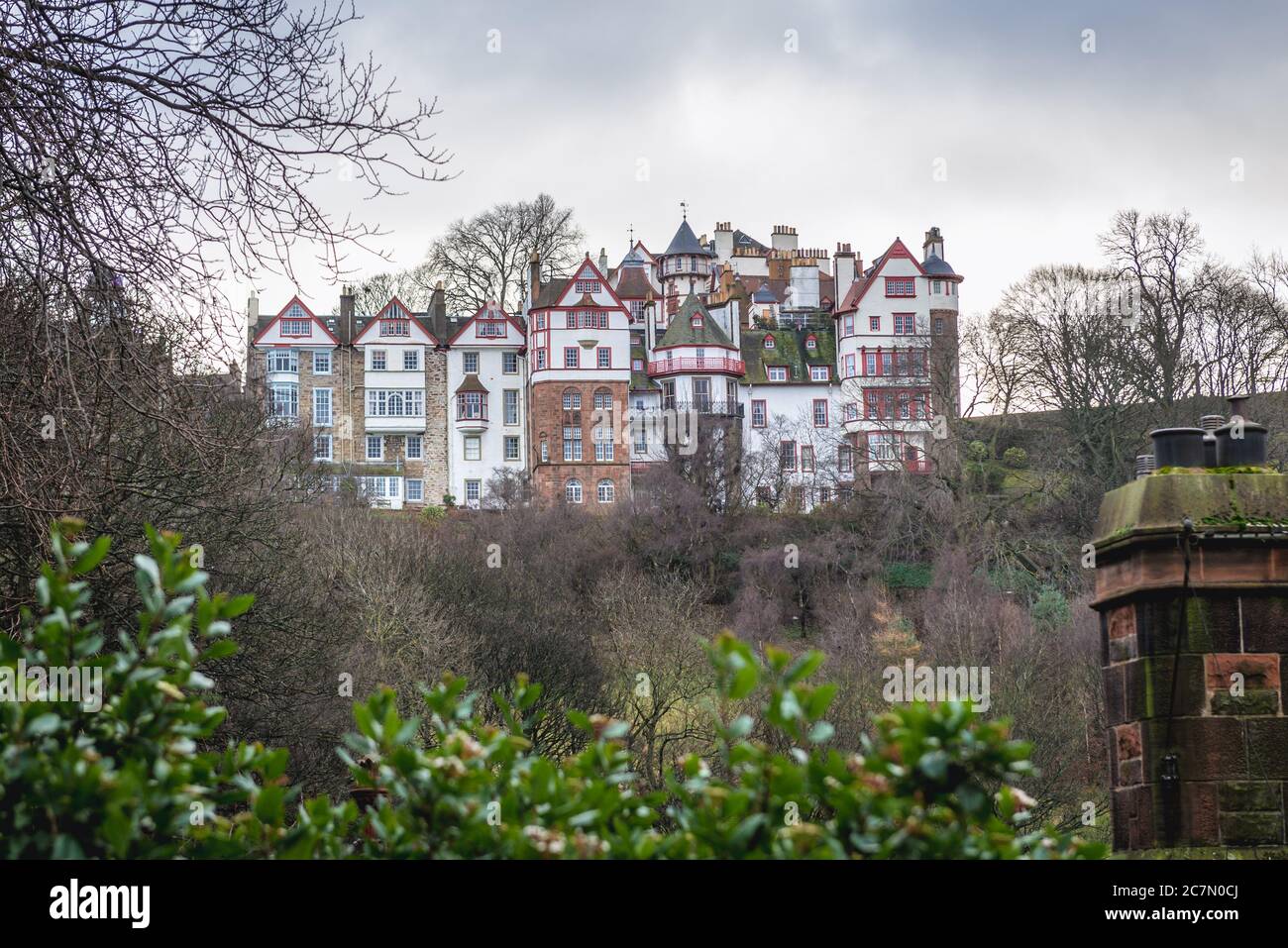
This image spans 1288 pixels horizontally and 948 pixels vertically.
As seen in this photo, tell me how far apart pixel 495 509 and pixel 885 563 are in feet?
53.6

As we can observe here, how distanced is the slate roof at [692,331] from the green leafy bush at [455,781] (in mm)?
76224

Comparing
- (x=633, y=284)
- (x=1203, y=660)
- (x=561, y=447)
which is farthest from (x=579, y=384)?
(x=1203, y=660)

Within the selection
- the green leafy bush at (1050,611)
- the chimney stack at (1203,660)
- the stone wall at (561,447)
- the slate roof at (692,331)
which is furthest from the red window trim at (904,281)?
the chimney stack at (1203,660)

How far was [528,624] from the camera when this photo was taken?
132 ft

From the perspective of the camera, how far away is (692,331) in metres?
80.2

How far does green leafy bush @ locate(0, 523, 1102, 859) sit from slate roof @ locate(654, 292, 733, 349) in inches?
3001

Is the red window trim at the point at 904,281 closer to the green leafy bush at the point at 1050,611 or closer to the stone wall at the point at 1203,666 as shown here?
the green leafy bush at the point at 1050,611

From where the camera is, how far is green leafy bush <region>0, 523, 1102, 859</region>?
11.0ft

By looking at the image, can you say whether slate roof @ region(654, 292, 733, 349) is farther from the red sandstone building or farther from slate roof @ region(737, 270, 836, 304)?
slate roof @ region(737, 270, 836, 304)

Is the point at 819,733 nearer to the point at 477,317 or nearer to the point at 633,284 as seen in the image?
the point at 477,317

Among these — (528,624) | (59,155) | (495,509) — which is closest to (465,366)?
(495,509)

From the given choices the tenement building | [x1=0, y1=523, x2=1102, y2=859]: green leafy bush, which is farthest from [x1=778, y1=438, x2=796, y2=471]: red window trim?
[x1=0, y1=523, x2=1102, y2=859]: green leafy bush

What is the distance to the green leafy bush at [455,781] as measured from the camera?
3.36m
